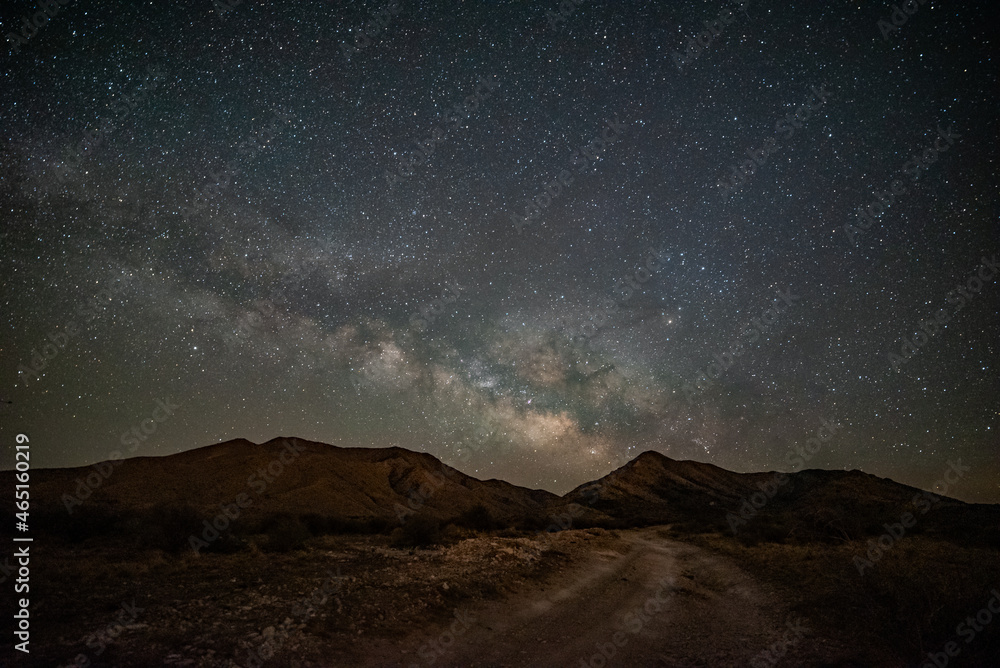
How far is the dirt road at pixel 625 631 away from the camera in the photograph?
24.0ft

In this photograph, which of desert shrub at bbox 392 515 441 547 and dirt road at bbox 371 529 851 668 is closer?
dirt road at bbox 371 529 851 668

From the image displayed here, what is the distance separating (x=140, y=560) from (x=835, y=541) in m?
29.3

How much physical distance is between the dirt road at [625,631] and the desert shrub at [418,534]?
5.76 metres

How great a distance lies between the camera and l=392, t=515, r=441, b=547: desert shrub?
680 inches

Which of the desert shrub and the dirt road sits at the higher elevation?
the desert shrub

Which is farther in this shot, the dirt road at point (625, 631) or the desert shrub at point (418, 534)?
the desert shrub at point (418, 534)

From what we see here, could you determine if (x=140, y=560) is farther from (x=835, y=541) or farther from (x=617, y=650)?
(x=835, y=541)

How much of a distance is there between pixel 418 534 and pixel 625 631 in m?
10.8

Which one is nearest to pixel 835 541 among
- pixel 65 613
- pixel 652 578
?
pixel 652 578

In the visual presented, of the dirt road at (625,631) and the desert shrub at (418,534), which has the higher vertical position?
the desert shrub at (418,534)

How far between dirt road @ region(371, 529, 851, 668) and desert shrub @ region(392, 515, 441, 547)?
576 centimetres

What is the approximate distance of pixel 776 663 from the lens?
7.38 metres

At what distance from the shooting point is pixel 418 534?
17.6 m

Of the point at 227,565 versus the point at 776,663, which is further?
the point at 227,565
